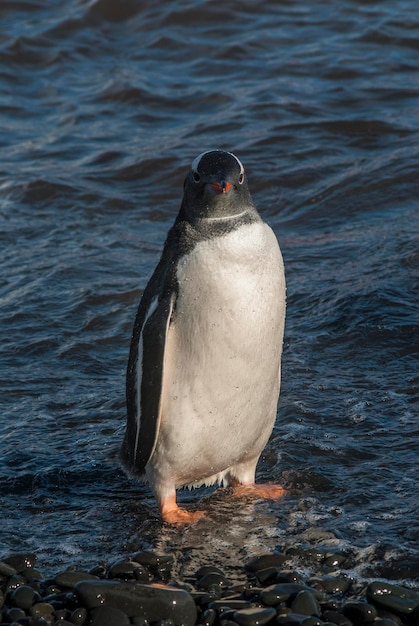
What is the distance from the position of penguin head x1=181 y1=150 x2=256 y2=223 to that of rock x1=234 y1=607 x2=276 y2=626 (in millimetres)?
1897

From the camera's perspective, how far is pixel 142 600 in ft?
14.4

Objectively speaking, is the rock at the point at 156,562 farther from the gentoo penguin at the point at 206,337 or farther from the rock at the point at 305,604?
the rock at the point at 305,604

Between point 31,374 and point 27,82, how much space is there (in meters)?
7.72

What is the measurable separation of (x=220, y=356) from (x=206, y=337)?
122 mm

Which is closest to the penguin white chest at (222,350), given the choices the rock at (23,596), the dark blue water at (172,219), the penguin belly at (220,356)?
the penguin belly at (220,356)

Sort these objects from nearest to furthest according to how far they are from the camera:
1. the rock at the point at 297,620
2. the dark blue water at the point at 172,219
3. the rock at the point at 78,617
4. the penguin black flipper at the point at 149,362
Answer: the rock at the point at 297,620, the rock at the point at 78,617, the penguin black flipper at the point at 149,362, the dark blue water at the point at 172,219

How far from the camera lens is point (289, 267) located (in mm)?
9047

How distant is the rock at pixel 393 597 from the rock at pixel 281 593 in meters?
0.22

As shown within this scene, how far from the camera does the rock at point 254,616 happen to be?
4.25 meters

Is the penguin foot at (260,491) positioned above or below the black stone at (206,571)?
below

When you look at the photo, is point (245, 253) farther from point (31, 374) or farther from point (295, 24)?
point (295, 24)

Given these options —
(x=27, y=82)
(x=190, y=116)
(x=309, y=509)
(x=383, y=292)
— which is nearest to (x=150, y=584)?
(x=309, y=509)

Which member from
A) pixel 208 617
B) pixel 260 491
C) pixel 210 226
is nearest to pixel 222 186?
pixel 210 226

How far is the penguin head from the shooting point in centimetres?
518
